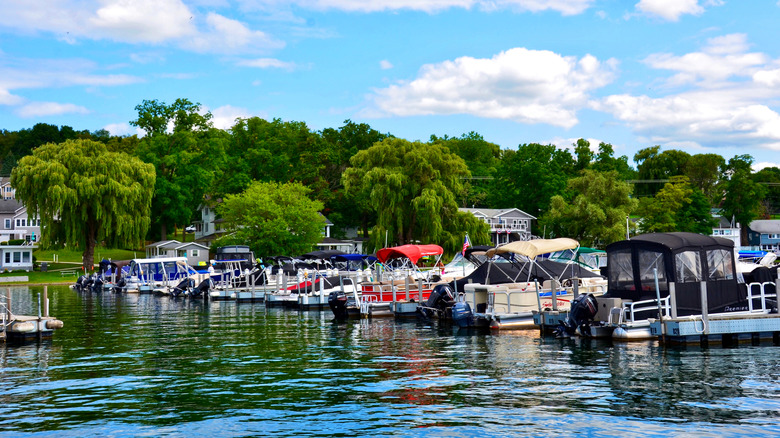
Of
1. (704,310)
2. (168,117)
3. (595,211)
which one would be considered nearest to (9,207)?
(168,117)

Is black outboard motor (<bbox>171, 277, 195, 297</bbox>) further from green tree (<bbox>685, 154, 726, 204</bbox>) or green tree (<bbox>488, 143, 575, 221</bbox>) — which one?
green tree (<bbox>685, 154, 726, 204</bbox>)

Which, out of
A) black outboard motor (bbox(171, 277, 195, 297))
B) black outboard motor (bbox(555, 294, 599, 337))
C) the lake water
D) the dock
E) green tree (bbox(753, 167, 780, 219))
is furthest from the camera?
green tree (bbox(753, 167, 780, 219))

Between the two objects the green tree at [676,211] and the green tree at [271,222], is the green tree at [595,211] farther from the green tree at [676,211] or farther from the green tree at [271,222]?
the green tree at [271,222]

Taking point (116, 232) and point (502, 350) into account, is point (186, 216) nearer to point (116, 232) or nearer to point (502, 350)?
point (116, 232)

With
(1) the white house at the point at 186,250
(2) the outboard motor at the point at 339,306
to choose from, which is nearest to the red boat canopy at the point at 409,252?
Answer: (2) the outboard motor at the point at 339,306

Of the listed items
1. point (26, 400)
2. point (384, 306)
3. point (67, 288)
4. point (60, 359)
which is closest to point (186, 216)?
point (67, 288)

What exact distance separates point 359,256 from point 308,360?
42154 mm


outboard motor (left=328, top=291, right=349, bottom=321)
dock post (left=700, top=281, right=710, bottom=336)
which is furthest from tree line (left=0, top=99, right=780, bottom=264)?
dock post (left=700, top=281, right=710, bottom=336)

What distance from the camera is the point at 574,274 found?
36312 mm

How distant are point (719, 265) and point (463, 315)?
9.63m

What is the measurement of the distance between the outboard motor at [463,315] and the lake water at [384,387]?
810mm

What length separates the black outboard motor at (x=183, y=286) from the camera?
2315 inches

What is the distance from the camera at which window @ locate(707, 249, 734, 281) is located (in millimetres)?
24859

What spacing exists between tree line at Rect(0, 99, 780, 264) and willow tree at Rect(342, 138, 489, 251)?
15 centimetres
